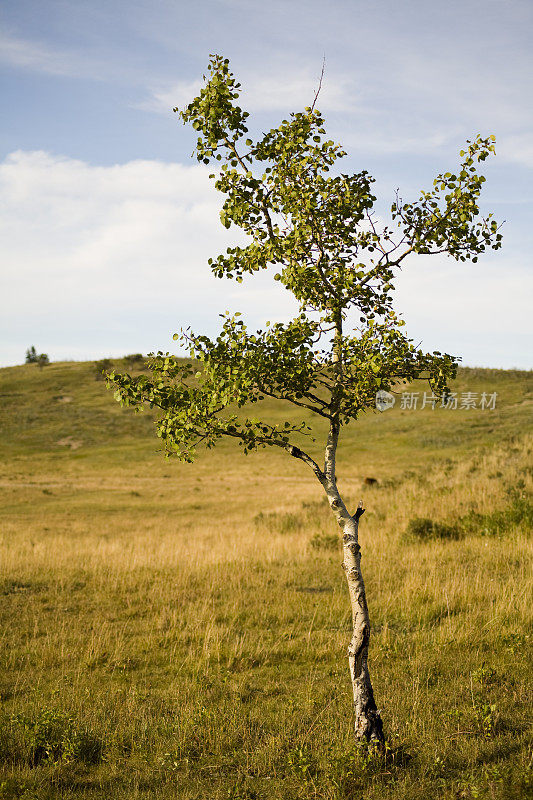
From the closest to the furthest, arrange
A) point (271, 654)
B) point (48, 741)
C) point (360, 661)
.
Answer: point (360, 661)
point (48, 741)
point (271, 654)

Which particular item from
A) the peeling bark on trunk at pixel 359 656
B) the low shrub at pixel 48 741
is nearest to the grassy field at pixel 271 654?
the low shrub at pixel 48 741

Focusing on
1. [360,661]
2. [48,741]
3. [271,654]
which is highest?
Answer: [360,661]

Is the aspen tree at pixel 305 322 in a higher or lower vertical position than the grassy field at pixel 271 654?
higher

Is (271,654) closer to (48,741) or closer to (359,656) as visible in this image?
(359,656)

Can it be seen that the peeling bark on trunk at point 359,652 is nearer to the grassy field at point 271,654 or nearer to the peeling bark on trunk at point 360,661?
the peeling bark on trunk at point 360,661

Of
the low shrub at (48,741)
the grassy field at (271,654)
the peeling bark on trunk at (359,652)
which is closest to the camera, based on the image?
the grassy field at (271,654)

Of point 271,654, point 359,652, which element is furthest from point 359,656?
point 271,654

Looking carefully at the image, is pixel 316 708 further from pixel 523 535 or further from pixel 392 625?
pixel 523 535

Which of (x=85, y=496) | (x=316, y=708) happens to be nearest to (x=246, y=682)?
(x=316, y=708)

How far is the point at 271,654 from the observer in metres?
8.96

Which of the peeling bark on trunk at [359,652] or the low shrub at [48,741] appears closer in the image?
the peeling bark on trunk at [359,652]

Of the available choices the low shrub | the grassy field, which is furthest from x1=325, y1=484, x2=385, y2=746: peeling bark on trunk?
the low shrub

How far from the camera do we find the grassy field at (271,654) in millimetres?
5605

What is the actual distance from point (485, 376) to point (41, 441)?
60.3m
